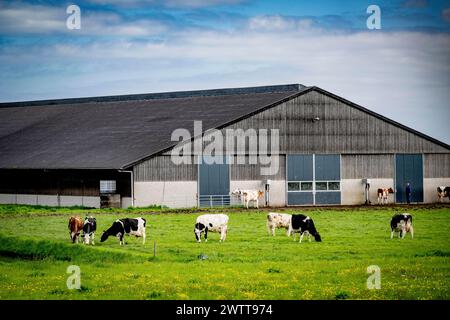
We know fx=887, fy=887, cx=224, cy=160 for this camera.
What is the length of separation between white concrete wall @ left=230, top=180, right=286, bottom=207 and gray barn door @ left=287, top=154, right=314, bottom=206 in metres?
0.45

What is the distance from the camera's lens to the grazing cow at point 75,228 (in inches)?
1249

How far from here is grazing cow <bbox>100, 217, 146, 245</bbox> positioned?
32094 millimetres

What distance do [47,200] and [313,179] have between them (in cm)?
1737

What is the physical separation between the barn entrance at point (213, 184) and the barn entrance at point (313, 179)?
4.67 m

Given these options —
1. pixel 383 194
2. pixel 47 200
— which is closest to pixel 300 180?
pixel 383 194

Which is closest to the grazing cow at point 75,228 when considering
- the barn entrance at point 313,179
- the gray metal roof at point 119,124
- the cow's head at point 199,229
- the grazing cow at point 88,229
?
the grazing cow at point 88,229

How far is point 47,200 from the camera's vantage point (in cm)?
5659

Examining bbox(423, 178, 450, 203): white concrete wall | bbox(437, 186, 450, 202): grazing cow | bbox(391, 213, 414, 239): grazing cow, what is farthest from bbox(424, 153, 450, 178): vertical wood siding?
bbox(391, 213, 414, 239): grazing cow

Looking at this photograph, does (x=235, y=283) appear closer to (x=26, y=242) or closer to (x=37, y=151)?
(x=26, y=242)

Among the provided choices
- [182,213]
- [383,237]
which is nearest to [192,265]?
[383,237]

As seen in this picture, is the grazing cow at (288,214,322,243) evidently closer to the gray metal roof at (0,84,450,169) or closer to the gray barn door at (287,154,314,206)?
the gray metal roof at (0,84,450,169)

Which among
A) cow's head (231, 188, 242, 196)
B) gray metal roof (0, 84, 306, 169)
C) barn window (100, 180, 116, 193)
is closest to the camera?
barn window (100, 180, 116, 193)

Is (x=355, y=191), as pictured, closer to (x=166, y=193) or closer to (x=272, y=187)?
(x=272, y=187)
